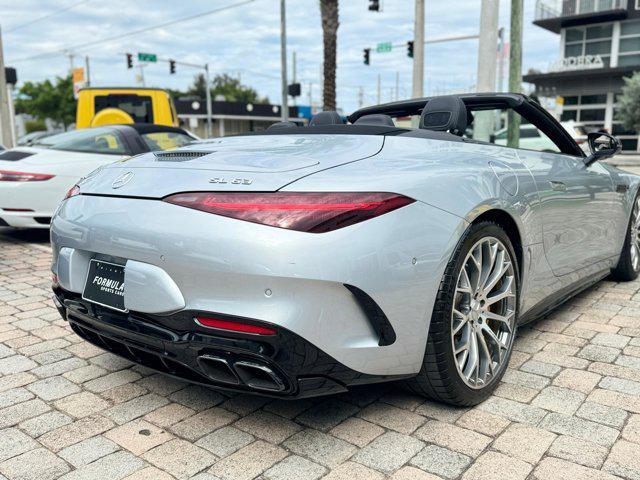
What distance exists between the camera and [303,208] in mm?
2031

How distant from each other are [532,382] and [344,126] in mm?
1491

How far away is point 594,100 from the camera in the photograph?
3716cm

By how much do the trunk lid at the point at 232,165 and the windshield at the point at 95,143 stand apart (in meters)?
4.41

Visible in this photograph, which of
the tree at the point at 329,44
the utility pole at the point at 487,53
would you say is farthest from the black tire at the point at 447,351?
the tree at the point at 329,44

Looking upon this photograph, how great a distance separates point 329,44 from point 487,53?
19.6ft

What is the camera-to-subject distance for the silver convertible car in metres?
2.01

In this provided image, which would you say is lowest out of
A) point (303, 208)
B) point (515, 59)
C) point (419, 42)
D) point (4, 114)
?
point (303, 208)

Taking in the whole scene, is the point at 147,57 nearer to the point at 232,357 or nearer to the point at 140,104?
the point at 140,104

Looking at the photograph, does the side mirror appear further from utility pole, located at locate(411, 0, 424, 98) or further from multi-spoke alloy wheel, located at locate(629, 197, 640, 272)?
utility pole, located at locate(411, 0, 424, 98)

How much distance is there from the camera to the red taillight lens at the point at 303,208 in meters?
2.01

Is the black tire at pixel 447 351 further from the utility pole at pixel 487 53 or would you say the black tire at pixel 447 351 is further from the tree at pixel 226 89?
the tree at pixel 226 89

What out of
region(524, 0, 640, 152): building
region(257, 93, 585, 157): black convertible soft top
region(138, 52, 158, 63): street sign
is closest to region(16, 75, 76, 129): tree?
region(138, 52, 158, 63): street sign

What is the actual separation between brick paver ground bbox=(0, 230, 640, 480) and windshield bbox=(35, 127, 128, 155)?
398cm

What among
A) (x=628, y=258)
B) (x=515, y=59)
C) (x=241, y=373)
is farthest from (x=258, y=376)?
(x=515, y=59)
